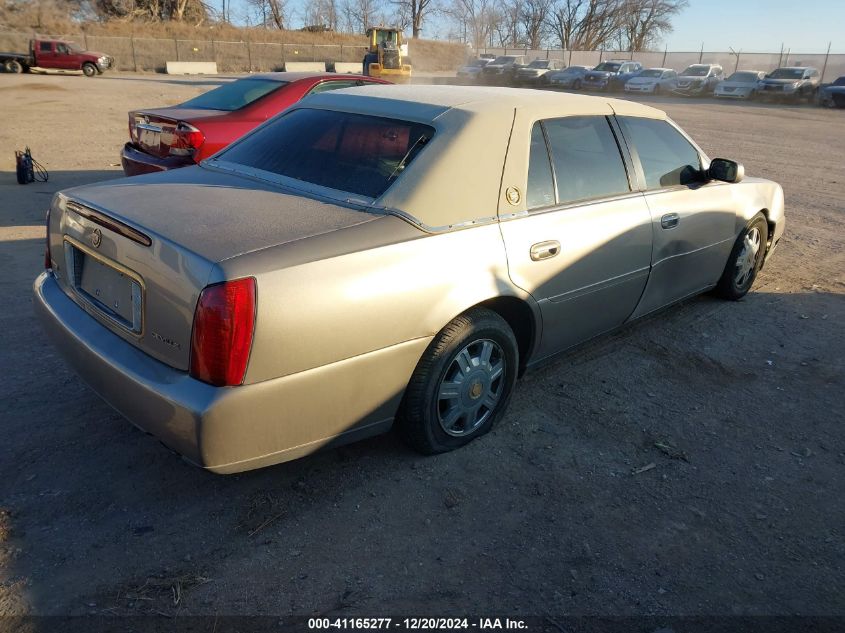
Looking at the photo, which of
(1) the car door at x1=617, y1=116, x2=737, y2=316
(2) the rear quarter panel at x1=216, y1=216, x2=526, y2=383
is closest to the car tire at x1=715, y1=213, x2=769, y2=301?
(1) the car door at x1=617, y1=116, x2=737, y2=316

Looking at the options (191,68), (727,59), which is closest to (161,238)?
(191,68)

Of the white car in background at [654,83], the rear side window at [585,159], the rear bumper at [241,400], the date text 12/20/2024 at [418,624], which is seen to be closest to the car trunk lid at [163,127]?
the rear bumper at [241,400]

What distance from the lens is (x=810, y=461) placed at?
3.35 metres

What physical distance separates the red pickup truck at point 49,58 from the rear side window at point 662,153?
36184 millimetres

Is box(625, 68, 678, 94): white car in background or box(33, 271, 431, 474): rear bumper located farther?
box(625, 68, 678, 94): white car in background

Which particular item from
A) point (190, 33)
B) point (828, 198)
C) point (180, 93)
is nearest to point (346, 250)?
point (828, 198)

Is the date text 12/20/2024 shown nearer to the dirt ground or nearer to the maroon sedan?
the dirt ground

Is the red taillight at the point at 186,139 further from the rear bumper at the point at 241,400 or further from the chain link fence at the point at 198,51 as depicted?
the chain link fence at the point at 198,51

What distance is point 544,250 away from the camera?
3281 mm

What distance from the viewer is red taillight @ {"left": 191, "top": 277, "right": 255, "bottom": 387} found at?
229cm

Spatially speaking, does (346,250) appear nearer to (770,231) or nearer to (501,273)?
(501,273)

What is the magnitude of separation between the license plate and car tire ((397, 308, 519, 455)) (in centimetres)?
117

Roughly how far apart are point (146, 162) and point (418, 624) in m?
5.71

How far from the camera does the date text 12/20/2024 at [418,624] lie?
2258 millimetres
